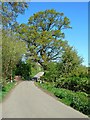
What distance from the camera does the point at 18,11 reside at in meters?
22.0

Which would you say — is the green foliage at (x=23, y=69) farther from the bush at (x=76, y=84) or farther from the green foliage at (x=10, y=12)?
the green foliage at (x=10, y=12)

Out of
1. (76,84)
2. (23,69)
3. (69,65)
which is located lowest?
(76,84)

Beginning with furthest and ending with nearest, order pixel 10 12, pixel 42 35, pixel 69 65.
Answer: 1. pixel 42 35
2. pixel 69 65
3. pixel 10 12

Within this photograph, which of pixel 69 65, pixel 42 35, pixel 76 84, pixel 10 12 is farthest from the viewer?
pixel 42 35

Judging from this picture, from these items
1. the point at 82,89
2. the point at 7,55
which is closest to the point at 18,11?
the point at 82,89

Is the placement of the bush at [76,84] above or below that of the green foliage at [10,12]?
below

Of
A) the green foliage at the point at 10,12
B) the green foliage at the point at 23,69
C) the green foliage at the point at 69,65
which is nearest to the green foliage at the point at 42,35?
the green foliage at the point at 23,69

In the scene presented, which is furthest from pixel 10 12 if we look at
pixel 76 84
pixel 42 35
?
pixel 42 35

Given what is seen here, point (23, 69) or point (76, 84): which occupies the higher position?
point (23, 69)

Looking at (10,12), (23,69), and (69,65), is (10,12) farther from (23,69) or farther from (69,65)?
(23,69)

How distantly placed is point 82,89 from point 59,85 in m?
8.01

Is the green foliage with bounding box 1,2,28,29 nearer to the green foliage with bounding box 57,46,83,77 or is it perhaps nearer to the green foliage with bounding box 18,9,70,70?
the green foliage with bounding box 57,46,83,77

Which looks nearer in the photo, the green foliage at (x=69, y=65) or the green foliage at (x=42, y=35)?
the green foliage at (x=69, y=65)

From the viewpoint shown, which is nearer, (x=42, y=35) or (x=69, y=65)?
(x=69, y=65)
